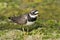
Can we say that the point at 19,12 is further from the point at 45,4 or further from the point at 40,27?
the point at 40,27

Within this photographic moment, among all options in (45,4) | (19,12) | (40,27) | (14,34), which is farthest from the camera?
(45,4)

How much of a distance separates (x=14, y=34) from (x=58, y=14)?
8690 mm

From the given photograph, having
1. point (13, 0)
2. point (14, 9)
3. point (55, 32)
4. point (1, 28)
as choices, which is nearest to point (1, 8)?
point (14, 9)

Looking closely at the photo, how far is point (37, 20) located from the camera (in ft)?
56.3

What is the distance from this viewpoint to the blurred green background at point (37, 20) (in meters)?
12.6

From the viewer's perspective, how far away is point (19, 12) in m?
20.4

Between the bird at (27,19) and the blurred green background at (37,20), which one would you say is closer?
the blurred green background at (37,20)

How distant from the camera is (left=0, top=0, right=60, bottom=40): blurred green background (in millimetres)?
12591

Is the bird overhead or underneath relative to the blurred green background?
overhead

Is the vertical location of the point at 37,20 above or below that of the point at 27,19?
below

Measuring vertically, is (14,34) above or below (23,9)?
above

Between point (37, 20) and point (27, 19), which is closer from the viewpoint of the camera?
point (27, 19)

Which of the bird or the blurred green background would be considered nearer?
the blurred green background

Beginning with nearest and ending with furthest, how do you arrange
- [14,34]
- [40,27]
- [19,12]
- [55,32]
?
[14,34] < [55,32] < [40,27] < [19,12]
